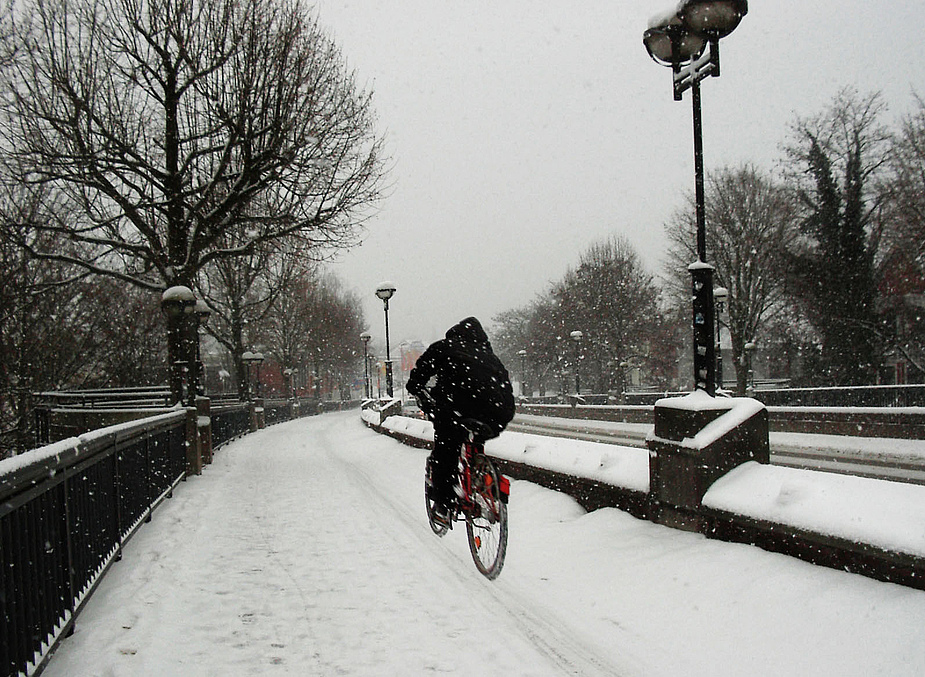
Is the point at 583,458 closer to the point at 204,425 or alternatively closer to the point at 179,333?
the point at 204,425

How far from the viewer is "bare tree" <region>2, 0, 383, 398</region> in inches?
657

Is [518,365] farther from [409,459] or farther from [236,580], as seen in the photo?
[236,580]

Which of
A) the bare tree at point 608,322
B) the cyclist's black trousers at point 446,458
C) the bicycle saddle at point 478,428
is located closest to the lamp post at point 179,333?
the cyclist's black trousers at point 446,458

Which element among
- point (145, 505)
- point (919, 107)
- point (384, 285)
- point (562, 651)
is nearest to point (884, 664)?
point (562, 651)

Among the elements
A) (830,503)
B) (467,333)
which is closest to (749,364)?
(467,333)

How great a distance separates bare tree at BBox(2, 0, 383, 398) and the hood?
11722 millimetres

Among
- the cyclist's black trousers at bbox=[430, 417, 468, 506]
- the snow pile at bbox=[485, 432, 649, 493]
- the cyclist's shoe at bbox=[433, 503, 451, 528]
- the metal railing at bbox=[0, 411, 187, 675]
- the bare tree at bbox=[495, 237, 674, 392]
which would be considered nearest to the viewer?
the metal railing at bbox=[0, 411, 187, 675]

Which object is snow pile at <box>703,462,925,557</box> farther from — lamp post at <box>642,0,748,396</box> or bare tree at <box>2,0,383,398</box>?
bare tree at <box>2,0,383,398</box>

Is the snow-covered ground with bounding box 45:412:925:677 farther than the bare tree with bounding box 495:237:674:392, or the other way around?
the bare tree with bounding box 495:237:674:392

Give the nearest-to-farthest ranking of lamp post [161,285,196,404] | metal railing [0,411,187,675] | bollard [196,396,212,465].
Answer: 1. metal railing [0,411,187,675]
2. lamp post [161,285,196,404]
3. bollard [196,396,212,465]

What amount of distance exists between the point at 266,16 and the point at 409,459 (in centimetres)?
1086

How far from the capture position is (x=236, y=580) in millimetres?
5805

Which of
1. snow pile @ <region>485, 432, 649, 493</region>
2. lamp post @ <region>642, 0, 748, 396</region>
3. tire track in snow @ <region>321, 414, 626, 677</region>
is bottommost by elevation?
tire track in snow @ <region>321, 414, 626, 677</region>

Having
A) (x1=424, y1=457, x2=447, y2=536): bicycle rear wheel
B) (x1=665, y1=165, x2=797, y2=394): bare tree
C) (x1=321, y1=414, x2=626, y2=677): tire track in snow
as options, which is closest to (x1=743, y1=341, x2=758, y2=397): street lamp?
(x1=665, y1=165, x2=797, y2=394): bare tree
